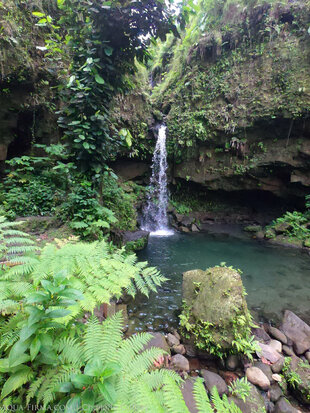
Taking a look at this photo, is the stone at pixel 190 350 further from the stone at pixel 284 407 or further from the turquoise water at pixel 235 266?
the stone at pixel 284 407

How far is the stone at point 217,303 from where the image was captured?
2904 millimetres

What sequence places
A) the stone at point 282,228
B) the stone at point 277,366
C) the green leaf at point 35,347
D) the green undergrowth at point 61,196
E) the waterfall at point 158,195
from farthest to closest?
the waterfall at point 158,195
the stone at point 282,228
the green undergrowth at point 61,196
the stone at point 277,366
the green leaf at point 35,347

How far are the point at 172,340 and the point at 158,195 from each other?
865cm

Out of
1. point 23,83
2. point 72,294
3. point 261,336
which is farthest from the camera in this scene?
point 23,83

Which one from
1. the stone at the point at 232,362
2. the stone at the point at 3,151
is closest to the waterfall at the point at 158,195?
the stone at the point at 3,151

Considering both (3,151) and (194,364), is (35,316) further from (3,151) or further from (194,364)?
(3,151)

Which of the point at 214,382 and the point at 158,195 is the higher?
the point at 158,195

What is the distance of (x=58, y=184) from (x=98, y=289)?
4695 mm

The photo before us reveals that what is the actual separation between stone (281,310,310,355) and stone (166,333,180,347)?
2019mm

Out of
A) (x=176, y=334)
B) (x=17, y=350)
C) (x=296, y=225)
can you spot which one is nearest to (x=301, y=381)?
(x=176, y=334)

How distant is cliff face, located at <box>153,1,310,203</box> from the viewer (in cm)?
821

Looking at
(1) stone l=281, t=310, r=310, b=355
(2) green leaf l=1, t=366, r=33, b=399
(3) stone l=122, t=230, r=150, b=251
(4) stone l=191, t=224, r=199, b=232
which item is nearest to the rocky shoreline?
(1) stone l=281, t=310, r=310, b=355

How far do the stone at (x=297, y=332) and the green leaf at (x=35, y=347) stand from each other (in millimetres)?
4077

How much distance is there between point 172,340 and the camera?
3.17 meters
